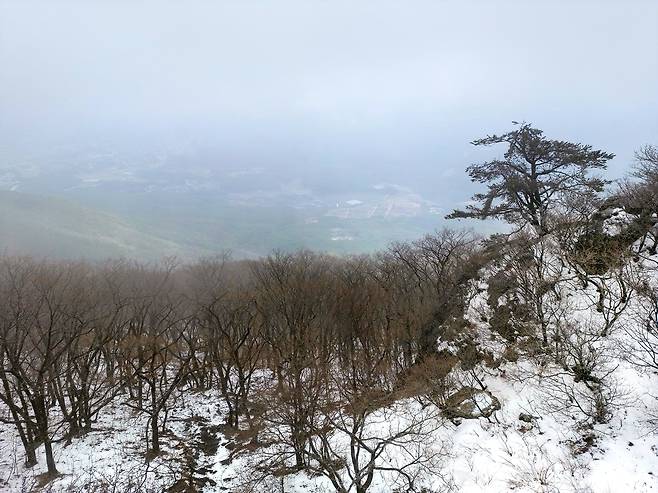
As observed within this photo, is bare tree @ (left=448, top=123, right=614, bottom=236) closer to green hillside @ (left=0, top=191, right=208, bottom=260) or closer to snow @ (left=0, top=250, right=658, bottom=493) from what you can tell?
snow @ (left=0, top=250, right=658, bottom=493)

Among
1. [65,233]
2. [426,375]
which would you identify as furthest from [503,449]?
[65,233]

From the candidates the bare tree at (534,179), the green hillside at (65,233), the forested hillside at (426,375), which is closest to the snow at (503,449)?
the forested hillside at (426,375)

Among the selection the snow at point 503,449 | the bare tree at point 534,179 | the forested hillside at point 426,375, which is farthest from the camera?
the bare tree at point 534,179

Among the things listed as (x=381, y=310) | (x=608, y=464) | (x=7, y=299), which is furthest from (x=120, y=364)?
(x=608, y=464)

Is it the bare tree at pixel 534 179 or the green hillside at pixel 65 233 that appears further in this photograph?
the green hillside at pixel 65 233

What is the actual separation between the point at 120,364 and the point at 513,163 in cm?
3353

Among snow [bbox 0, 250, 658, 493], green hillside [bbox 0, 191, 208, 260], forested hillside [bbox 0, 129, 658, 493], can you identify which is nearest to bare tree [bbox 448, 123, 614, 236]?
forested hillside [bbox 0, 129, 658, 493]

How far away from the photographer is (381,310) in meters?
34.7

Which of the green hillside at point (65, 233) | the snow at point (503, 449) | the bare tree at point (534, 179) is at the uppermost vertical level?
the bare tree at point (534, 179)

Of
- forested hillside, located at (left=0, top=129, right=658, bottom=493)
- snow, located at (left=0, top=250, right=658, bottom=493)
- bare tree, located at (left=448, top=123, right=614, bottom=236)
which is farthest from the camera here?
bare tree, located at (left=448, top=123, right=614, bottom=236)

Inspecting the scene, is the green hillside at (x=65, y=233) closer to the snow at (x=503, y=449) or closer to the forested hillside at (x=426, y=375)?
the forested hillside at (x=426, y=375)

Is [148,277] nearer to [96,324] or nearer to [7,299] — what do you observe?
[96,324]

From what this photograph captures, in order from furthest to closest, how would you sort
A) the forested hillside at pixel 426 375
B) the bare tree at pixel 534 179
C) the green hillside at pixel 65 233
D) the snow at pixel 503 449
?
the green hillside at pixel 65 233 → the bare tree at pixel 534 179 → the forested hillside at pixel 426 375 → the snow at pixel 503 449

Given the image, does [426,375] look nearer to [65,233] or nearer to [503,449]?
[503,449]
